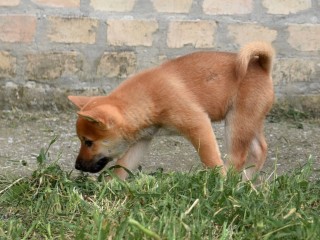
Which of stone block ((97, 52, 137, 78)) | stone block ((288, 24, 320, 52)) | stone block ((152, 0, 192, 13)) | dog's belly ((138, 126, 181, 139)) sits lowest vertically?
stone block ((97, 52, 137, 78))

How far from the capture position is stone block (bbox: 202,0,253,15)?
245 inches

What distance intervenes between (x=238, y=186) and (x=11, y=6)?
10.2ft

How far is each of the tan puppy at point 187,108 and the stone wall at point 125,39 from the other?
4.55 ft

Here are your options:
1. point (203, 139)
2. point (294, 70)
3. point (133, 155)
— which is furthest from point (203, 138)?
point (294, 70)

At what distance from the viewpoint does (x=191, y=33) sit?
20.4 feet

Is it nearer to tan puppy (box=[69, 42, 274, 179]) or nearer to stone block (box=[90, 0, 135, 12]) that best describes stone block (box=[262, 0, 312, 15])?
stone block (box=[90, 0, 135, 12])

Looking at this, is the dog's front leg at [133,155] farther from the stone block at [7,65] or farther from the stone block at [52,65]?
the stone block at [7,65]

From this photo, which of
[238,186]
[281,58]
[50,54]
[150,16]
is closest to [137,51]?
[150,16]

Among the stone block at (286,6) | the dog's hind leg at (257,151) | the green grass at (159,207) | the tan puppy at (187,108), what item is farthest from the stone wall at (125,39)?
the green grass at (159,207)

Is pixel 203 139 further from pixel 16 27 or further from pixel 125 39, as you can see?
pixel 16 27

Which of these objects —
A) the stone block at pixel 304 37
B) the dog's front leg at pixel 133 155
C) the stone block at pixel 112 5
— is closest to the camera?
the dog's front leg at pixel 133 155

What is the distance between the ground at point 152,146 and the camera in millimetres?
5078

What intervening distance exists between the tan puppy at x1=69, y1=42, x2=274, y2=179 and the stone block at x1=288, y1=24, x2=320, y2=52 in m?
1.65

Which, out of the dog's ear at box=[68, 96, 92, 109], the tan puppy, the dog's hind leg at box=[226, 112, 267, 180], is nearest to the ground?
the dog's hind leg at box=[226, 112, 267, 180]
